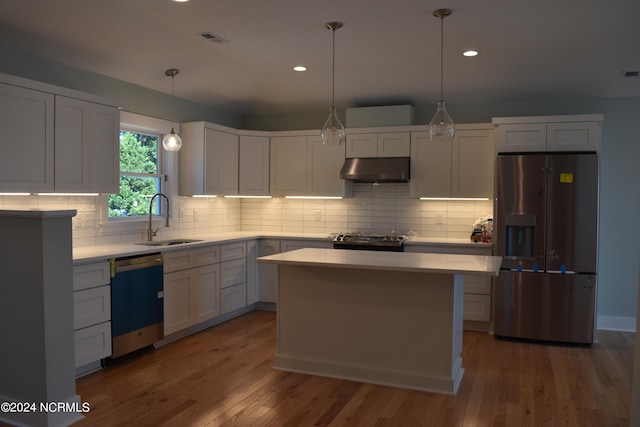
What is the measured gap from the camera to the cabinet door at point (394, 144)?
18.6ft

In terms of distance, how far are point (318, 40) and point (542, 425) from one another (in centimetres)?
337

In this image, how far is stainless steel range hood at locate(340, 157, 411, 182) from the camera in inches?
219

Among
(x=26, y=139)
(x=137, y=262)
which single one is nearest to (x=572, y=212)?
(x=137, y=262)

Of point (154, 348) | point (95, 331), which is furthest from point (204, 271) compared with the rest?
point (95, 331)

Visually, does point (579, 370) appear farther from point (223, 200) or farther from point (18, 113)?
point (18, 113)

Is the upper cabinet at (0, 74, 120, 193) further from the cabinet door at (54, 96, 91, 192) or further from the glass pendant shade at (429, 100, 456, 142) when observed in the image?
the glass pendant shade at (429, 100, 456, 142)

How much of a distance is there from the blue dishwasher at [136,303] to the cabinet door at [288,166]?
7.13 ft

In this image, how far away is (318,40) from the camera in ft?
14.5

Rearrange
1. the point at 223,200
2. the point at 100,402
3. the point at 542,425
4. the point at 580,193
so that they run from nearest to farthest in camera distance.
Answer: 1. the point at 542,425
2. the point at 100,402
3. the point at 580,193
4. the point at 223,200

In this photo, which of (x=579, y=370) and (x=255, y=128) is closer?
(x=579, y=370)

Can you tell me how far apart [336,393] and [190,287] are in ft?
6.44

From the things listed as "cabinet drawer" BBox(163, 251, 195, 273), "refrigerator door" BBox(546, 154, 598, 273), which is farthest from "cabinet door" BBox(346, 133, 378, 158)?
"cabinet drawer" BBox(163, 251, 195, 273)

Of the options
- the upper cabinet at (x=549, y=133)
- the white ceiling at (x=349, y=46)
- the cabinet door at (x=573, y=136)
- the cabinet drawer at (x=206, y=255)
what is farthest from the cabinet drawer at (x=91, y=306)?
the cabinet door at (x=573, y=136)

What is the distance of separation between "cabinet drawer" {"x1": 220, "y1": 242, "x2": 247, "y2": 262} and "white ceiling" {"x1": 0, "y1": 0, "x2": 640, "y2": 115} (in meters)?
1.70
